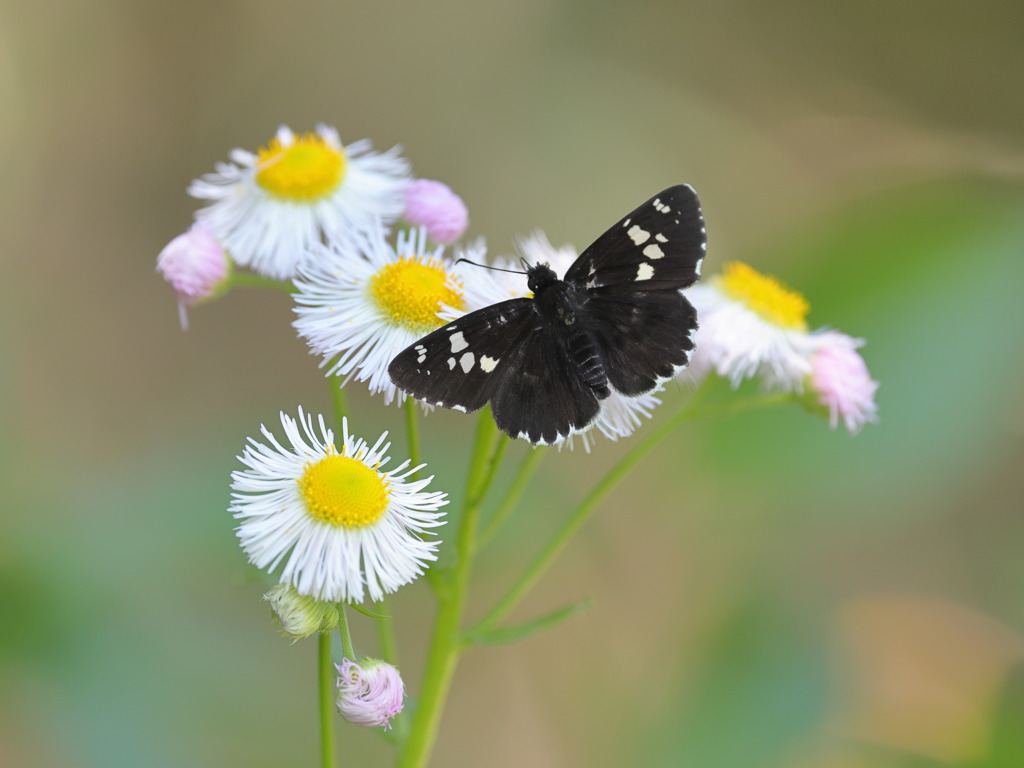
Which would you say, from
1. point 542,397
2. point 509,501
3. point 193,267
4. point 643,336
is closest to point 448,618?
point 509,501

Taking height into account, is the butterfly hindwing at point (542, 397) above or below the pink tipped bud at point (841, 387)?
below

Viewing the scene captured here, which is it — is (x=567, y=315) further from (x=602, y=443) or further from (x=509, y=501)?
(x=602, y=443)

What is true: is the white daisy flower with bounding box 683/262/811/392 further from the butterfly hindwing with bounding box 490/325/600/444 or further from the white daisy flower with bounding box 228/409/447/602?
the white daisy flower with bounding box 228/409/447/602

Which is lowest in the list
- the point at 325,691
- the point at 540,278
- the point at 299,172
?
the point at 325,691

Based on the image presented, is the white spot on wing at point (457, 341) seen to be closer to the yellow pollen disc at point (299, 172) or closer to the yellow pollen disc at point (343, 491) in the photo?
the yellow pollen disc at point (343, 491)

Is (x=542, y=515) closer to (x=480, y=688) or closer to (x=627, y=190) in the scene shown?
(x=480, y=688)

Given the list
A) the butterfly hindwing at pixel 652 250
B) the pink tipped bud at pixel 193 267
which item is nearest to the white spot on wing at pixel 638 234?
the butterfly hindwing at pixel 652 250

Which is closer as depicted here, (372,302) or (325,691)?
(325,691)

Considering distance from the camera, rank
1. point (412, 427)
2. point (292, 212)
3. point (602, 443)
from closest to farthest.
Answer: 1. point (412, 427)
2. point (292, 212)
3. point (602, 443)
